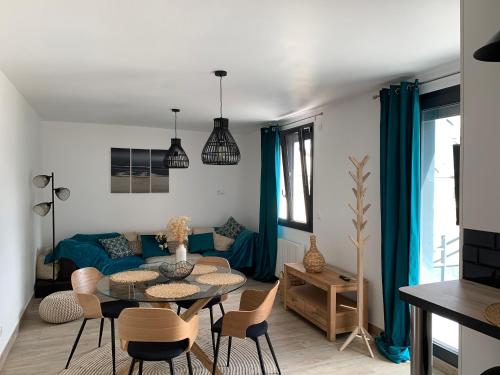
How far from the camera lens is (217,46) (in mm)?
2652

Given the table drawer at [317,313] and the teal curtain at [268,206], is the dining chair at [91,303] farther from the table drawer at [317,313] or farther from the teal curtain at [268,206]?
the teal curtain at [268,206]

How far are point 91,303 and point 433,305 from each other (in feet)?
8.54

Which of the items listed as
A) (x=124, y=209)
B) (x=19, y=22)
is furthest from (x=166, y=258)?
(x=19, y=22)

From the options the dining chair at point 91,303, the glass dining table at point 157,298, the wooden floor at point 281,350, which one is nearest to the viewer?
the glass dining table at point 157,298

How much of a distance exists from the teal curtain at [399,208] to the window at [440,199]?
6.1 inches

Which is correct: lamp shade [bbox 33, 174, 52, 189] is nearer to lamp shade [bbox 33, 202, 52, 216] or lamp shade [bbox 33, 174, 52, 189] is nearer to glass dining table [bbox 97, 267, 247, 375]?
lamp shade [bbox 33, 202, 52, 216]

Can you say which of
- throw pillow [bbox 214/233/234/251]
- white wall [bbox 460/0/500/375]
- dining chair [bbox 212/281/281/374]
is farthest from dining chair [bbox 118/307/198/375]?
throw pillow [bbox 214/233/234/251]

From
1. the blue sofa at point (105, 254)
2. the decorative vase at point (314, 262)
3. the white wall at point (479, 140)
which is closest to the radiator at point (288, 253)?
the blue sofa at point (105, 254)

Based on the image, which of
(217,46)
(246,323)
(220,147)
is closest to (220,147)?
(220,147)

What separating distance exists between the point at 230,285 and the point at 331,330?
140 cm

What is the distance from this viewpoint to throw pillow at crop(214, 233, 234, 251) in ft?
21.2

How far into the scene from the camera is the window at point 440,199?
322cm

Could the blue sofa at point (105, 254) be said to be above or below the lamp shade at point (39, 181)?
below

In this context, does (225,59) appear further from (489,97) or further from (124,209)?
(124,209)
